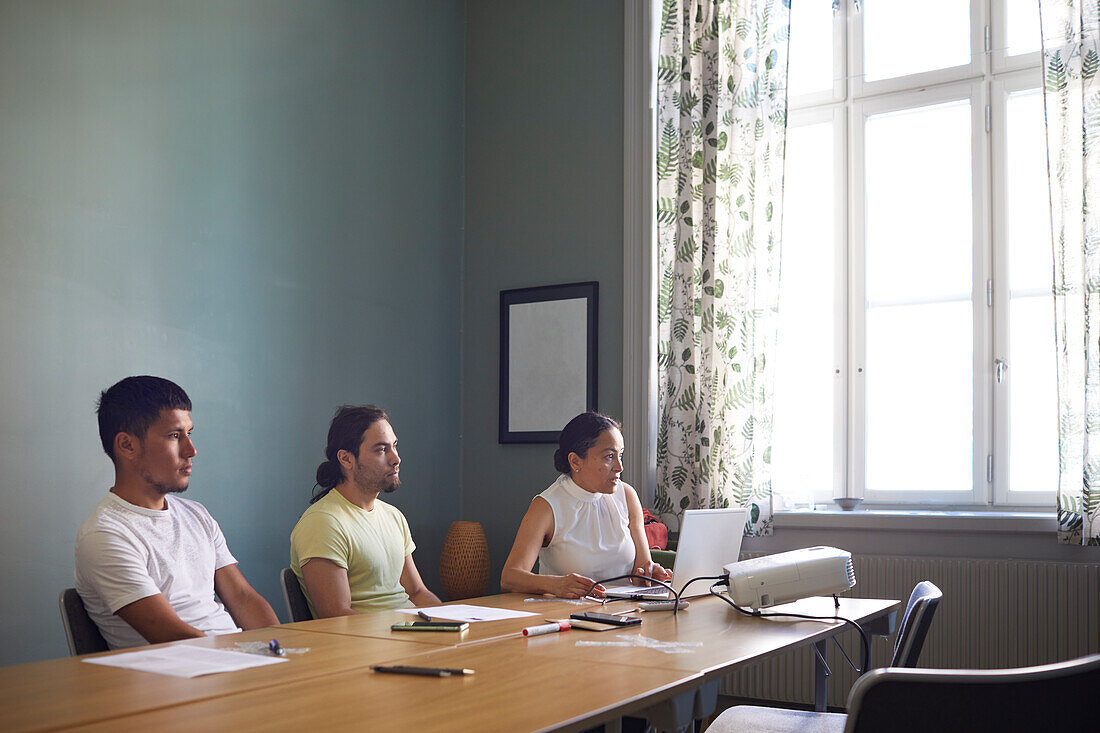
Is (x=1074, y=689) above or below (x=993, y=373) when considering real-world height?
below

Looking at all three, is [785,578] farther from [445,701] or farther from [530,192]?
[530,192]

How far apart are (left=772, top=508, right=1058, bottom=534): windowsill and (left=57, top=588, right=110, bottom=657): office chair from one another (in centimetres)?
257

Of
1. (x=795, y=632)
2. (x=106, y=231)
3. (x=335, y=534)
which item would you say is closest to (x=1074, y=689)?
(x=795, y=632)

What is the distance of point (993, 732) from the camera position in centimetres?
126

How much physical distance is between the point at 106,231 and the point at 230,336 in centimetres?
59

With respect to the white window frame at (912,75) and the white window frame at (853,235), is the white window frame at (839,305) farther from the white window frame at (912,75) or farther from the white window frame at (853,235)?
the white window frame at (912,75)

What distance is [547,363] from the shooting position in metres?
4.54

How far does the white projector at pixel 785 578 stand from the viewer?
2303mm

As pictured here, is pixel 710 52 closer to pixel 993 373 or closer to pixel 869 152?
pixel 869 152

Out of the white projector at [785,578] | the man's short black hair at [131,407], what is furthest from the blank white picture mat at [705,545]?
the man's short black hair at [131,407]

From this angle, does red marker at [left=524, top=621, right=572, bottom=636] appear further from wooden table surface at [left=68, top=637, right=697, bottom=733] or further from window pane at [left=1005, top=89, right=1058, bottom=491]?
window pane at [left=1005, top=89, right=1058, bottom=491]

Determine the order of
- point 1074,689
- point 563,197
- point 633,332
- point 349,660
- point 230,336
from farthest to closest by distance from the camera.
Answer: point 563,197
point 633,332
point 230,336
point 349,660
point 1074,689

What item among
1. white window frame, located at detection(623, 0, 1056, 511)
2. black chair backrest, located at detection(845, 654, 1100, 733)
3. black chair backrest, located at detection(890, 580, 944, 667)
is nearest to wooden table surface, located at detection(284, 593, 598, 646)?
black chair backrest, located at detection(890, 580, 944, 667)

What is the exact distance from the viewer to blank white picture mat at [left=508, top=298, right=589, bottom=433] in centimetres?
446
